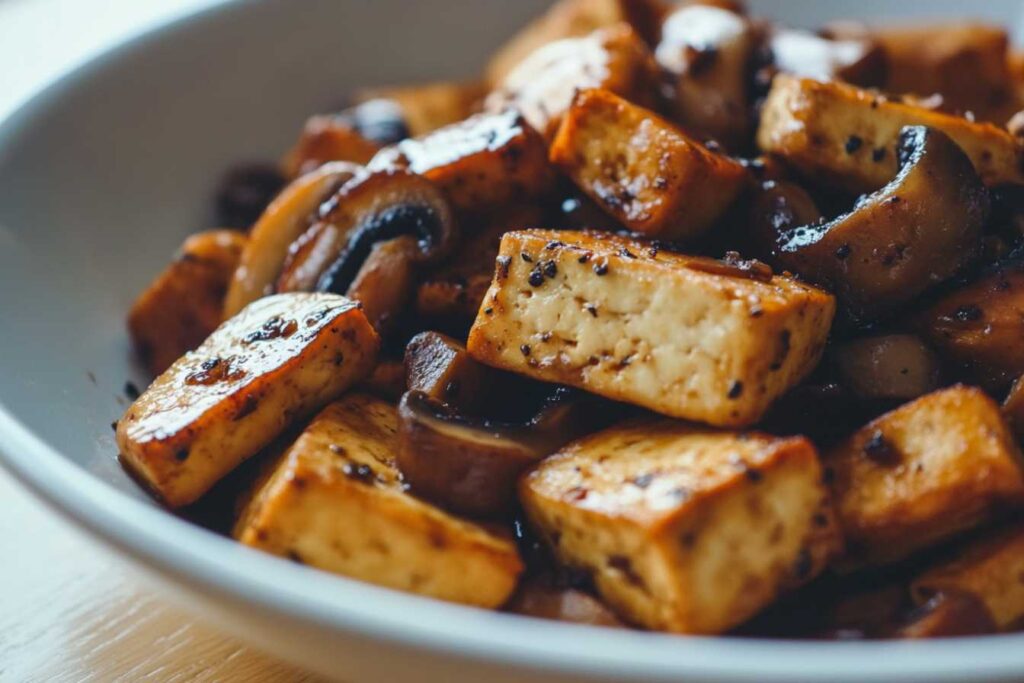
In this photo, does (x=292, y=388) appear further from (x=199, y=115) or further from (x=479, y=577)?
(x=199, y=115)

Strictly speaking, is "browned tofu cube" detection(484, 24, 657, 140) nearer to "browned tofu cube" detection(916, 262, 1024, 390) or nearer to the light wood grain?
"browned tofu cube" detection(916, 262, 1024, 390)

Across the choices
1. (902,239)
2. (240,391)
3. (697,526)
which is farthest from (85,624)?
(902,239)

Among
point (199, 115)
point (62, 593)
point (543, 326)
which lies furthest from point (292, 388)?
point (199, 115)

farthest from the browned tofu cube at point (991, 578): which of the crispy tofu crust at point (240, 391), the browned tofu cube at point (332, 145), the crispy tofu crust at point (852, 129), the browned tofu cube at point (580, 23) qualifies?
the browned tofu cube at point (580, 23)

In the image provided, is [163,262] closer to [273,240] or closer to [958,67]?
[273,240]

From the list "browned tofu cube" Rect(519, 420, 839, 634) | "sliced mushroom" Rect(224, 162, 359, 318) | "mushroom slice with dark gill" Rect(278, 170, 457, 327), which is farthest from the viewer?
"sliced mushroom" Rect(224, 162, 359, 318)

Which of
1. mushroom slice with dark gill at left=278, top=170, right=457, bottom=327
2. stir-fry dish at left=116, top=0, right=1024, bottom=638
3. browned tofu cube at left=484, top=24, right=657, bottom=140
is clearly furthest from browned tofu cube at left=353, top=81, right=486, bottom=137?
mushroom slice with dark gill at left=278, top=170, right=457, bottom=327
